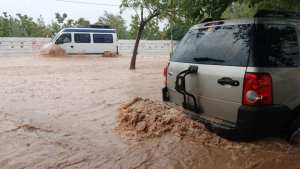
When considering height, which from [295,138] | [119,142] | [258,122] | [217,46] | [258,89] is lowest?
[119,142]

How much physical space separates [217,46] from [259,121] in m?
1.05

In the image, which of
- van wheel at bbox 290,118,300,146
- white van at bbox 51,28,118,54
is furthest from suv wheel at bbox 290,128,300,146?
white van at bbox 51,28,118,54

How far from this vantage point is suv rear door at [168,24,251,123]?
3.95m

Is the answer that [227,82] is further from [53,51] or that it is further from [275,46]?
[53,51]

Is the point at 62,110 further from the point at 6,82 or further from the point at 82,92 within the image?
the point at 6,82

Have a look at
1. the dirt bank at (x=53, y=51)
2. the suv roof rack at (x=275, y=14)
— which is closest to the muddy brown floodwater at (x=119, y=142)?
the suv roof rack at (x=275, y=14)

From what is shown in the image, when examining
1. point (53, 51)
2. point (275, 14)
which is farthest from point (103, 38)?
point (275, 14)

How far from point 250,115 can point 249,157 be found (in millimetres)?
814

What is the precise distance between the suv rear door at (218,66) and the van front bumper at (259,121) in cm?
11

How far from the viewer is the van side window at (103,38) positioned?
83.9 ft

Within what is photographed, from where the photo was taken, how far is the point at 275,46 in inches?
156

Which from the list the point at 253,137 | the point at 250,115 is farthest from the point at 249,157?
the point at 250,115

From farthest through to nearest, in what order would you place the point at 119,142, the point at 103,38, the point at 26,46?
the point at 26,46
the point at 103,38
the point at 119,142

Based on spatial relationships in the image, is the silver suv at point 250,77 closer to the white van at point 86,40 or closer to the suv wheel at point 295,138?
the suv wheel at point 295,138
